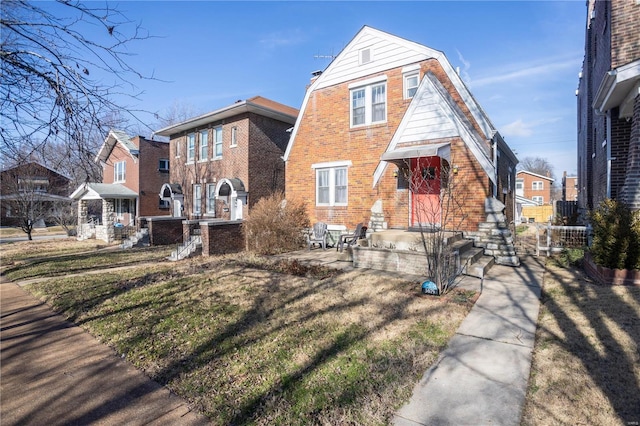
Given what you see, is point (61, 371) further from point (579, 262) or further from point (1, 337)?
point (579, 262)

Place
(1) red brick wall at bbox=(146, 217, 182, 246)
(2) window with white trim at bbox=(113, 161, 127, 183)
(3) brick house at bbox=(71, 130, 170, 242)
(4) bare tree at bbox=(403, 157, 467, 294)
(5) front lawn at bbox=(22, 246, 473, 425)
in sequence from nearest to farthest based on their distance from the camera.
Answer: (5) front lawn at bbox=(22, 246, 473, 425), (4) bare tree at bbox=(403, 157, 467, 294), (1) red brick wall at bbox=(146, 217, 182, 246), (3) brick house at bbox=(71, 130, 170, 242), (2) window with white trim at bbox=(113, 161, 127, 183)

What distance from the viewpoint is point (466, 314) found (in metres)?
5.38

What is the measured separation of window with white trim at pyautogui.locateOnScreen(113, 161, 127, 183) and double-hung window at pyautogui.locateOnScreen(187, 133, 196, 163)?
9549 millimetres

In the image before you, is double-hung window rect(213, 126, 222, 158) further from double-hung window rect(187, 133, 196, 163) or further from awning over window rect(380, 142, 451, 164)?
awning over window rect(380, 142, 451, 164)

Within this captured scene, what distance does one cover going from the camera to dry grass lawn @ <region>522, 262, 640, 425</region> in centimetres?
290

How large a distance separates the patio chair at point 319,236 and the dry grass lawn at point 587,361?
851 cm

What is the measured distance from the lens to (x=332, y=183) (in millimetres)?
13945

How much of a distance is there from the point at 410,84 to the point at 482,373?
10788 millimetres

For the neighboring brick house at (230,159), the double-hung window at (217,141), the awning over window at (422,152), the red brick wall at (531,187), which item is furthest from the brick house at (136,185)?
the red brick wall at (531,187)

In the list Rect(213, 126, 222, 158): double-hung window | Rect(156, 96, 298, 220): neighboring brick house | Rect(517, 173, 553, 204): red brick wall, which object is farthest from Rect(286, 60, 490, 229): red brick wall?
Rect(517, 173, 553, 204): red brick wall

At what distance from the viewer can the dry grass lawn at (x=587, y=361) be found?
2902mm

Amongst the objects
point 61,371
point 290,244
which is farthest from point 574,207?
point 61,371

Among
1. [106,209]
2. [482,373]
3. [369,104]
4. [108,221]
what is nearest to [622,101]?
[369,104]

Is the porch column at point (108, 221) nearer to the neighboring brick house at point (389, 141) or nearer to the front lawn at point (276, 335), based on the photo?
the neighboring brick house at point (389, 141)
